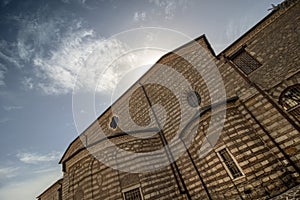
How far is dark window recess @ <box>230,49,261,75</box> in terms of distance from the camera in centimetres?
983

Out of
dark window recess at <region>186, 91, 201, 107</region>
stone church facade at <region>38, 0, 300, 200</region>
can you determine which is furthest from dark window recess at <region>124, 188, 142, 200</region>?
dark window recess at <region>186, 91, 201, 107</region>

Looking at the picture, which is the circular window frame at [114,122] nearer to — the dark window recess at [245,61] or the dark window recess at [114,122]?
the dark window recess at [114,122]

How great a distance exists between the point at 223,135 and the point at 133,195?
531cm

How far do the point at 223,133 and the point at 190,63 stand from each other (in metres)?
5.87

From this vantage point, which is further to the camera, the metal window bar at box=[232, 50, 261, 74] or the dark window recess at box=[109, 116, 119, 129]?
the dark window recess at box=[109, 116, 119, 129]

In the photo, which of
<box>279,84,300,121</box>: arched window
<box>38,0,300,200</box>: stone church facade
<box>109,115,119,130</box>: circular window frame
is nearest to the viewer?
<box>38,0,300,200</box>: stone church facade

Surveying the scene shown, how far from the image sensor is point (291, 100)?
784 centimetres

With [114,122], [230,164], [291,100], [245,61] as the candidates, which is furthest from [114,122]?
[291,100]

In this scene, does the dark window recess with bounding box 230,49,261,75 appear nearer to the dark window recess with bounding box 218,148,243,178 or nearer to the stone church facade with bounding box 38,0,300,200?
the stone church facade with bounding box 38,0,300,200

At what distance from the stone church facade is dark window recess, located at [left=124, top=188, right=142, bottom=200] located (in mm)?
44

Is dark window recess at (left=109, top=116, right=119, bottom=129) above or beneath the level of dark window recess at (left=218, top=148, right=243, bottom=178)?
above

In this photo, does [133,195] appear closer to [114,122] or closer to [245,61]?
[114,122]

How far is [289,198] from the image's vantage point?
16.2 feet

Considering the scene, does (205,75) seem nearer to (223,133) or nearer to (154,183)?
(223,133)
